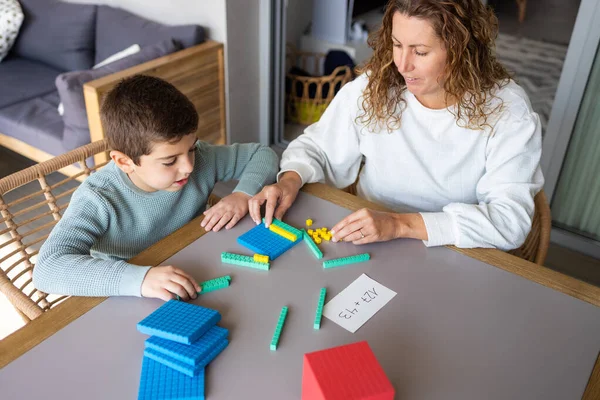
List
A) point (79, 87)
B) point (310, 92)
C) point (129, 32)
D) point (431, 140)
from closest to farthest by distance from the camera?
point (431, 140) → point (79, 87) → point (129, 32) → point (310, 92)

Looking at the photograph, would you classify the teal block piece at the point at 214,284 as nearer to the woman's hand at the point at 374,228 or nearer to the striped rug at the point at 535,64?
the woman's hand at the point at 374,228

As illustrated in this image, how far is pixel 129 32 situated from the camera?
284cm

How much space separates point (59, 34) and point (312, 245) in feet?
8.69

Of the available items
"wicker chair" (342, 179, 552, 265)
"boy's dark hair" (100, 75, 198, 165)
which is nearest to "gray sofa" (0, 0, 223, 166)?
"boy's dark hair" (100, 75, 198, 165)

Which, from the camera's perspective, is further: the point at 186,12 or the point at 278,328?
the point at 186,12

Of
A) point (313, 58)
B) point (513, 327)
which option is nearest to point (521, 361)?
point (513, 327)

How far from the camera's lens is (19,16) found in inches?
123

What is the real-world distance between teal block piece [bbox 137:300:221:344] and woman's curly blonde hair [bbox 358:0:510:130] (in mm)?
721

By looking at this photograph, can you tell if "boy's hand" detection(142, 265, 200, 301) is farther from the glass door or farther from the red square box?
the glass door

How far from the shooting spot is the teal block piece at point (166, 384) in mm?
797

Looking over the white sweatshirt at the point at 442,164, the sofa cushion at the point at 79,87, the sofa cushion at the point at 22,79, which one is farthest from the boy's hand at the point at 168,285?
the sofa cushion at the point at 22,79

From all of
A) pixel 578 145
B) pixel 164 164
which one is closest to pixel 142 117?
pixel 164 164

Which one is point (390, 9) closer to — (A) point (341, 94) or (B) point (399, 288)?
(A) point (341, 94)

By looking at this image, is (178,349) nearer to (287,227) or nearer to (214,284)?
(214,284)
